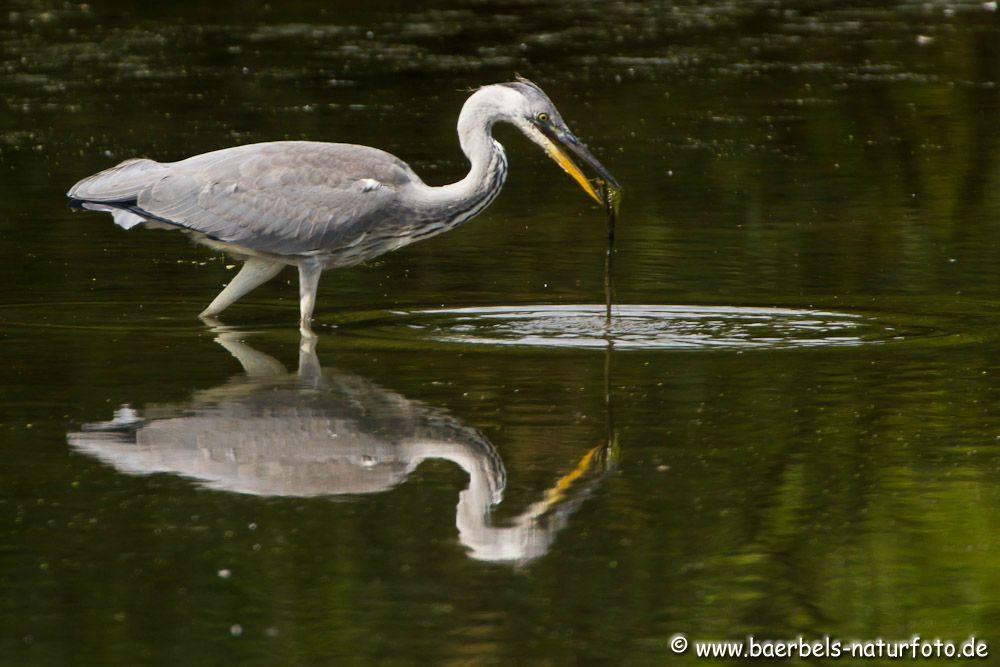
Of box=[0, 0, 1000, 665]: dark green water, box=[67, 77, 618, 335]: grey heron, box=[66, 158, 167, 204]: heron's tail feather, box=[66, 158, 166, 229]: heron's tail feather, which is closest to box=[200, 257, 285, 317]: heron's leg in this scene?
box=[67, 77, 618, 335]: grey heron

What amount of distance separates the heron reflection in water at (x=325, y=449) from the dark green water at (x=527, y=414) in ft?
0.08

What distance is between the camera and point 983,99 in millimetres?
23250

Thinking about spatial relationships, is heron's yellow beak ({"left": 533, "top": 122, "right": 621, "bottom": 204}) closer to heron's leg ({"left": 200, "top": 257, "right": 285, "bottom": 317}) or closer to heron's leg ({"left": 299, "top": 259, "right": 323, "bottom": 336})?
heron's leg ({"left": 299, "top": 259, "right": 323, "bottom": 336})

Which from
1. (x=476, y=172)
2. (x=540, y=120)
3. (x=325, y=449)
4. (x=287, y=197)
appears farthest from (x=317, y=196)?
(x=325, y=449)

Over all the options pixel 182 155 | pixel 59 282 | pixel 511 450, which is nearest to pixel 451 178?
pixel 182 155

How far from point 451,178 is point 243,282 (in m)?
5.88

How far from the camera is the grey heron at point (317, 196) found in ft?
38.9

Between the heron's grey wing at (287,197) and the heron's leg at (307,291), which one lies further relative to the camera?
the heron's grey wing at (287,197)

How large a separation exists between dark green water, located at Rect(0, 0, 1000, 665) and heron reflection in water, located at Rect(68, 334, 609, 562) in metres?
0.02

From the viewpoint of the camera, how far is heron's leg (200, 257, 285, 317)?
12.0 metres

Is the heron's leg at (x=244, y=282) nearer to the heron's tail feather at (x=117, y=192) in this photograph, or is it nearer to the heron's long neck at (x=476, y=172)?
the heron's tail feather at (x=117, y=192)

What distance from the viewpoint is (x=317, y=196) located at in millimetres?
11891

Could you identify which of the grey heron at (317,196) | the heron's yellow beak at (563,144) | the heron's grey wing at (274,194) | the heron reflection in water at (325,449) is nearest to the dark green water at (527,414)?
the heron reflection in water at (325,449)

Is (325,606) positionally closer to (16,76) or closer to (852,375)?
(852,375)
